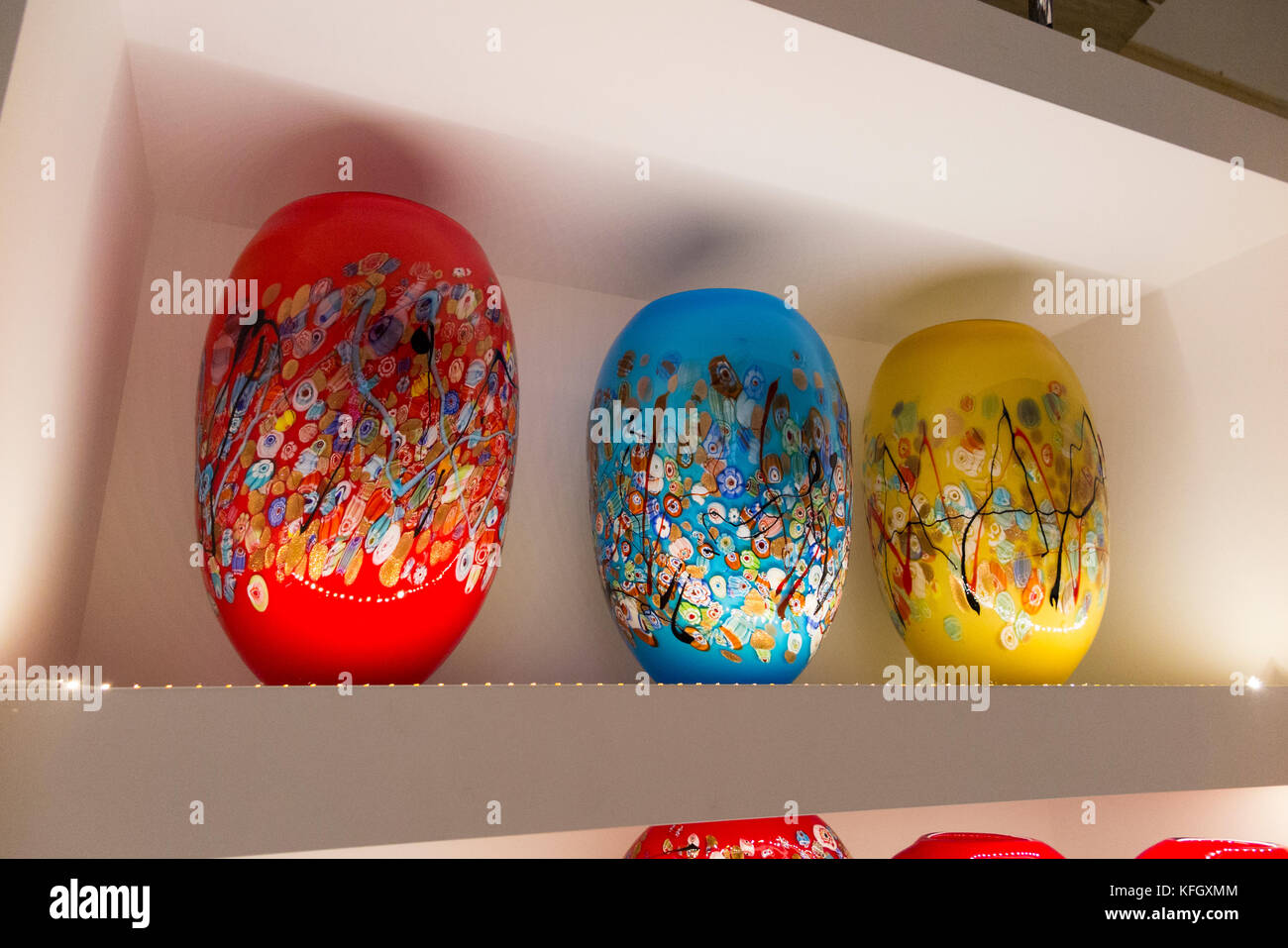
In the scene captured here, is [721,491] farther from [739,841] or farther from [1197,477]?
[1197,477]

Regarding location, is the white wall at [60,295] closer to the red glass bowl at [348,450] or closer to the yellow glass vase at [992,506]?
the red glass bowl at [348,450]

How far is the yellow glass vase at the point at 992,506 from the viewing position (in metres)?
0.65

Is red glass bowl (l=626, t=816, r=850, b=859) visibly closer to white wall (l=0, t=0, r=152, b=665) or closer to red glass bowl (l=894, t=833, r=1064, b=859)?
red glass bowl (l=894, t=833, r=1064, b=859)

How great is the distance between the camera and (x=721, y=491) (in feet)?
1.84

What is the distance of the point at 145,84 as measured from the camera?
524 millimetres

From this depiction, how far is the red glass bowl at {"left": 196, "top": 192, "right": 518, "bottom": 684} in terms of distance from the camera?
1.55ft

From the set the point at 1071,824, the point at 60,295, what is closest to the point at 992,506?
the point at 1071,824

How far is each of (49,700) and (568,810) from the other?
0.21 meters

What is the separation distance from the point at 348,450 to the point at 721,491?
22cm

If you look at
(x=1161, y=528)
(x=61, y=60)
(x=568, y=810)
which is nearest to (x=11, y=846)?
(x=568, y=810)

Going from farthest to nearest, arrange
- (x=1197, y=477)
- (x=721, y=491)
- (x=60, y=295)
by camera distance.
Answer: (x=1197, y=477) < (x=721, y=491) < (x=60, y=295)

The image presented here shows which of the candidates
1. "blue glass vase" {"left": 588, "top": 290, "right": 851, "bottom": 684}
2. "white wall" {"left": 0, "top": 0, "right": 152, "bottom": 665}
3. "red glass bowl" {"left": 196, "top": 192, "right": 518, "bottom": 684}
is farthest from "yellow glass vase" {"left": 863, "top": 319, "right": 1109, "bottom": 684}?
"white wall" {"left": 0, "top": 0, "right": 152, "bottom": 665}

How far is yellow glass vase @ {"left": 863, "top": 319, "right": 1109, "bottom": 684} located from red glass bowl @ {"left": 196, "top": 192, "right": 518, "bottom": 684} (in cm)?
33

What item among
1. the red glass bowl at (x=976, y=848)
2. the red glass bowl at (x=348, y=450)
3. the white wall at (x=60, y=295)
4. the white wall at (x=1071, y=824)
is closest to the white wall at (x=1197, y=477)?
the white wall at (x=1071, y=824)
